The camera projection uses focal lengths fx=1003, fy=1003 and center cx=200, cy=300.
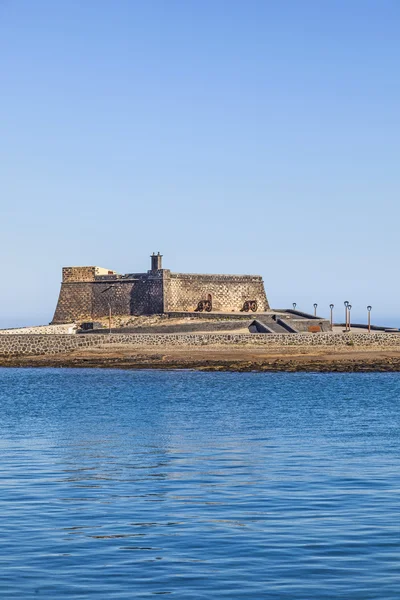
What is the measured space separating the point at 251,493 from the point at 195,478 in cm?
199

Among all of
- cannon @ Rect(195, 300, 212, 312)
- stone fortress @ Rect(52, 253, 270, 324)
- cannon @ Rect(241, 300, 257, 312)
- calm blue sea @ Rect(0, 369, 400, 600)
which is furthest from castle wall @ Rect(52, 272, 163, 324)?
calm blue sea @ Rect(0, 369, 400, 600)

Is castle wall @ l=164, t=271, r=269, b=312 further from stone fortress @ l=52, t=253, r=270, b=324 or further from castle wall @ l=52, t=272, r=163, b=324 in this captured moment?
castle wall @ l=52, t=272, r=163, b=324

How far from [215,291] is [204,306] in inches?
67.8

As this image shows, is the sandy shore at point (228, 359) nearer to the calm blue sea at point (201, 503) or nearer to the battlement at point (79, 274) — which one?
the calm blue sea at point (201, 503)

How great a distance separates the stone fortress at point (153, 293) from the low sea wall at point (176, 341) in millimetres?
14694

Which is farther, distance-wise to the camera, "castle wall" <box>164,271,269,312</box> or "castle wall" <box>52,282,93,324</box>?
"castle wall" <box>52,282,93,324</box>

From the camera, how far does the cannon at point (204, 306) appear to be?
7694 centimetres

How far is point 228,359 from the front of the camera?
54875 mm

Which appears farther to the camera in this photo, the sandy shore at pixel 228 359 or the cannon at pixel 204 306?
the cannon at pixel 204 306

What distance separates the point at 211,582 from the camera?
11844 millimetres

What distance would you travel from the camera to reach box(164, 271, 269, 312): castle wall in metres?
75.6

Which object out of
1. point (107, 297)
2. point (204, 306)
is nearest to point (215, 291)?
point (204, 306)

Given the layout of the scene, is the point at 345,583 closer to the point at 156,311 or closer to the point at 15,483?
the point at 15,483

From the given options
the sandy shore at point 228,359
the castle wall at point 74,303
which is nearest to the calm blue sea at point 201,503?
the sandy shore at point 228,359
